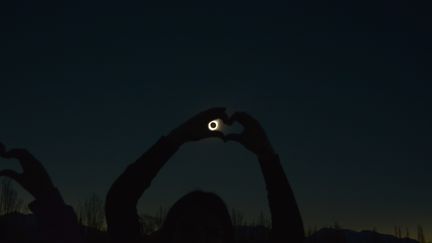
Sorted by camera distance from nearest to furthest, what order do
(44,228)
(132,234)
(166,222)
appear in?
1. (166,222)
2. (132,234)
3. (44,228)

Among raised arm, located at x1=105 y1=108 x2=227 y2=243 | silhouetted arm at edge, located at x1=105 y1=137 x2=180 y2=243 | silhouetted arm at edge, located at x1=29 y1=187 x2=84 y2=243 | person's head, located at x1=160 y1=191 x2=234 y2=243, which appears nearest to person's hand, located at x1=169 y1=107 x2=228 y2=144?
raised arm, located at x1=105 y1=108 x2=227 y2=243

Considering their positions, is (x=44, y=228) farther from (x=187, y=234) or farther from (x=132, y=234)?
(x=187, y=234)

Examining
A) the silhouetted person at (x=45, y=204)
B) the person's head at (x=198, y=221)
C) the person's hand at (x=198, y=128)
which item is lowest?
the person's head at (x=198, y=221)

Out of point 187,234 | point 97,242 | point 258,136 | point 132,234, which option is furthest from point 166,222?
point 97,242

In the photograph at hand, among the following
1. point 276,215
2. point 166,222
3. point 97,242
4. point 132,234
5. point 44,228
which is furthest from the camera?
point 97,242

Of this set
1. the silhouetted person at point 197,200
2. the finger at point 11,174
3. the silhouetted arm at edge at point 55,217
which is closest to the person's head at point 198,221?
the silhouetted person at point 197,200

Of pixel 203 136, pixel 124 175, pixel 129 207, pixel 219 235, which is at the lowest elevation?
pixel 219 235

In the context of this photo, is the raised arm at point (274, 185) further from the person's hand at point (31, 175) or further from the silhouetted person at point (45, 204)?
the person's hand at point (31, 175)

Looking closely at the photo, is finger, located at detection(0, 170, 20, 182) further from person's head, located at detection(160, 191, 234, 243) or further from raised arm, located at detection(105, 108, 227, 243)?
person's head, located at detection(160, 191, 234, 243)
